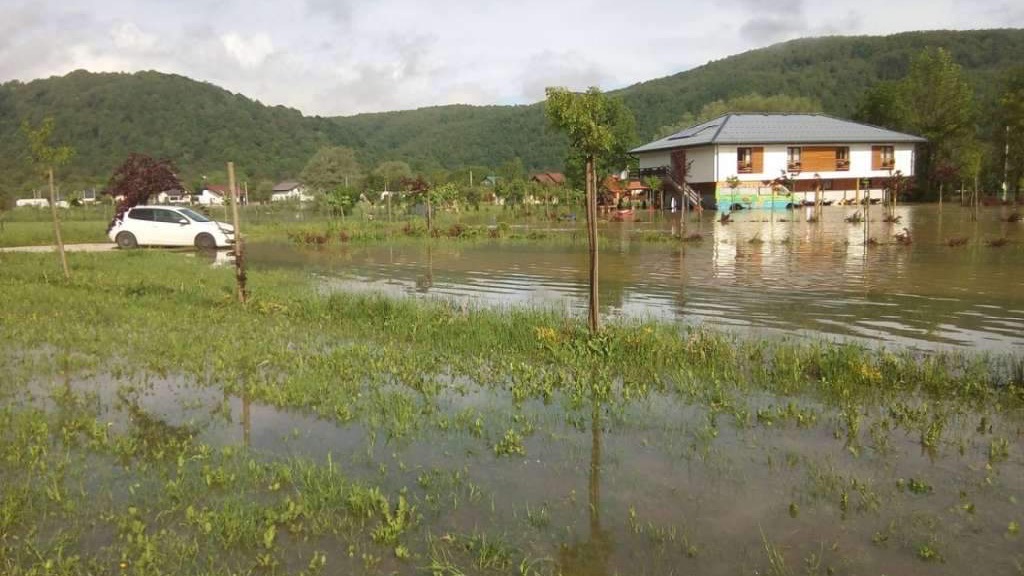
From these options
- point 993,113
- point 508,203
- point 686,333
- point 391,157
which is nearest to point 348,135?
point 391,157

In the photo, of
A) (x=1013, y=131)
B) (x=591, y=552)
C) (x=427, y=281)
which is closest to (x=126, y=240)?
(x=427, y=281)

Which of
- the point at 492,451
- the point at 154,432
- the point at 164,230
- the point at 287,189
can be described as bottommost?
the point at 492,451

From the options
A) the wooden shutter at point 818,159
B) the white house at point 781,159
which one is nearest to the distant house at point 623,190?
the white house at point 781,159

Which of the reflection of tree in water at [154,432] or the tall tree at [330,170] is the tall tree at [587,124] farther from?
the tall tree at [330,170]

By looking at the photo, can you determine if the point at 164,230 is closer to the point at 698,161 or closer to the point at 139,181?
the point at 139,181

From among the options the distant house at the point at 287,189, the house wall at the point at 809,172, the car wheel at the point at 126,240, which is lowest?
the car wheel at the point at 126,240

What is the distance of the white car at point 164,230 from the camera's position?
2427cm

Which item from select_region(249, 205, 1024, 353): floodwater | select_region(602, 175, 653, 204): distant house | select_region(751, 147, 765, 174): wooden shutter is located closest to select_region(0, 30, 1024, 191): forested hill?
select_region(751, 147, 765, 174): wooden shutter

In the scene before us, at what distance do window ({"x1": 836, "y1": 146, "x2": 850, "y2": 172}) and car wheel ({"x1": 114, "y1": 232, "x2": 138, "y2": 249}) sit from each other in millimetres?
44362

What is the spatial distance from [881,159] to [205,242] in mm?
45737

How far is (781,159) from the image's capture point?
162ft

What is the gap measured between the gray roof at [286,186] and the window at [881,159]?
253 feet

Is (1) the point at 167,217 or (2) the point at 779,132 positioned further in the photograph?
(2) the point at 779,132

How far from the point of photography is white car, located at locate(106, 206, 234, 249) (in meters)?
24.3
